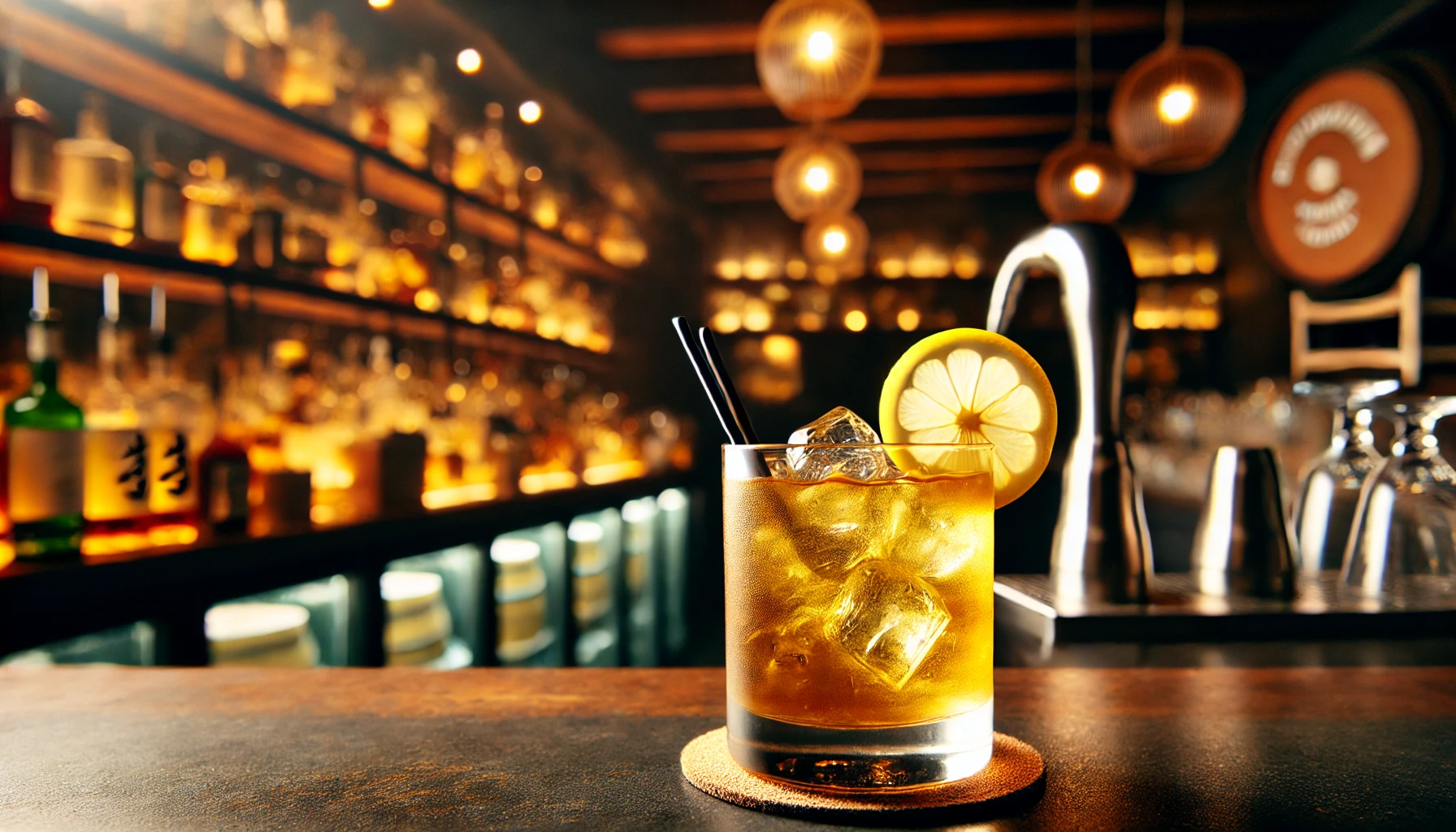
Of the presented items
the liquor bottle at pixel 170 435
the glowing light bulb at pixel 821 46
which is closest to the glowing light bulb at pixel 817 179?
the glowing light bulb at pixel 821 46

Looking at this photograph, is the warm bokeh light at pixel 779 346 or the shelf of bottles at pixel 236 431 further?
the warm bokeh light at pixel 779 346

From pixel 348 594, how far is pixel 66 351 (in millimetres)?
962

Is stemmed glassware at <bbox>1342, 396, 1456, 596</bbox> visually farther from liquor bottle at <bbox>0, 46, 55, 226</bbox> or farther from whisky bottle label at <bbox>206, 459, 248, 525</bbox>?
liquor bottle at <bbox>0, 46, 55, 226</bbox>

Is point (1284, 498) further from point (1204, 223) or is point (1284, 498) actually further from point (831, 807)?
point (1204, 223)

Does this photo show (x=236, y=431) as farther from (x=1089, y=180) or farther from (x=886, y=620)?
(x=1089, y=180)

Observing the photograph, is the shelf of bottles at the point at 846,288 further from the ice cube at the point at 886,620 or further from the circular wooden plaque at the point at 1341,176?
the ice cube at the point at 886,620

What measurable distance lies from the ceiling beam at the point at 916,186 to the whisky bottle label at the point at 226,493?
5.57 meters

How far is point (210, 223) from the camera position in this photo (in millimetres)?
2314

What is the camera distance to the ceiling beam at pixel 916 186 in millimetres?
6871

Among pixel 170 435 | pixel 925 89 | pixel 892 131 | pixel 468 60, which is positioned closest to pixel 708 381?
pixel 170 435

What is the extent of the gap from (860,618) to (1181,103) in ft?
10.6

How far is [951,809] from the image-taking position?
1.59 feet

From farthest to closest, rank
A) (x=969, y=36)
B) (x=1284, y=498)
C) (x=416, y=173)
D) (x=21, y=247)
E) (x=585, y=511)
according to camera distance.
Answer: (x=969, y=36) → (x=585, y=511) → (x=416, y=173) → (x=21, y=247) → (x=1284, y=498)

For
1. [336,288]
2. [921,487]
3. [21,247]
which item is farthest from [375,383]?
[921,487]
